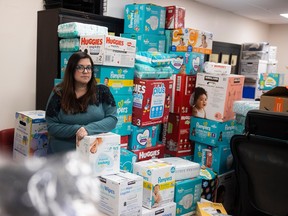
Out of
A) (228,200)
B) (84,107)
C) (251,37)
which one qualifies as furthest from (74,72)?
(251,37)

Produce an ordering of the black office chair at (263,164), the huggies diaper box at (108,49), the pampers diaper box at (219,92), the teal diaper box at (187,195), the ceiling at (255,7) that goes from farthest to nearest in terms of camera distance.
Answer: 1. the ceiling at (255,7)
2. the pampers diaper box at (219,92)
3. the teal diaper box at (187,195)
4. the huggies diaper box at (108,49)
5. the black office chair at (263,164)

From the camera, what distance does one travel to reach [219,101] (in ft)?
10.5

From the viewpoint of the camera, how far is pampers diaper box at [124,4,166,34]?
339 cm

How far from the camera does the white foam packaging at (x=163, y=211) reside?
2283mm

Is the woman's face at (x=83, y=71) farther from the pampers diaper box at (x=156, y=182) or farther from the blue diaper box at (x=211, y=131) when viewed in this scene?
the blue diaper box at (x=211, y=131)

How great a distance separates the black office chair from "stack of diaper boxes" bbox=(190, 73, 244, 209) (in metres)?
1.42

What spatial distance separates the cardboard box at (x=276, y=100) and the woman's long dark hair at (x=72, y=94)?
1.24 metres

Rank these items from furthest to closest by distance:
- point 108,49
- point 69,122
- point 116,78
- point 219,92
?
1. point 219,92
2. point 116,78
3. point 108,49
4. point 69,122

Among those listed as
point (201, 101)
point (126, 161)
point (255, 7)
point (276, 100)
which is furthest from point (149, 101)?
point (255, 7)

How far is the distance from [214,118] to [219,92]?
0.26 meters

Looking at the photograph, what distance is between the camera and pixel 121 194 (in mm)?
2029

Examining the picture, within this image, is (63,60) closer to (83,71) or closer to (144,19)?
(83,71)

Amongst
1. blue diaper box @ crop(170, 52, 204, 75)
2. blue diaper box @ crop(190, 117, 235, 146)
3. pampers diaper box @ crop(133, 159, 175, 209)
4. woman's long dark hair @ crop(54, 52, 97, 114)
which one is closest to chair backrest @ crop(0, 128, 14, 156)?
woman's long dark hair @ crop(54, 52, 97, 114)

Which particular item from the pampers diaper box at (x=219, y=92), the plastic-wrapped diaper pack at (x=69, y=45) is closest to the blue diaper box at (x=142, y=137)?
the pampers diaper box at (x=219, y=92)
